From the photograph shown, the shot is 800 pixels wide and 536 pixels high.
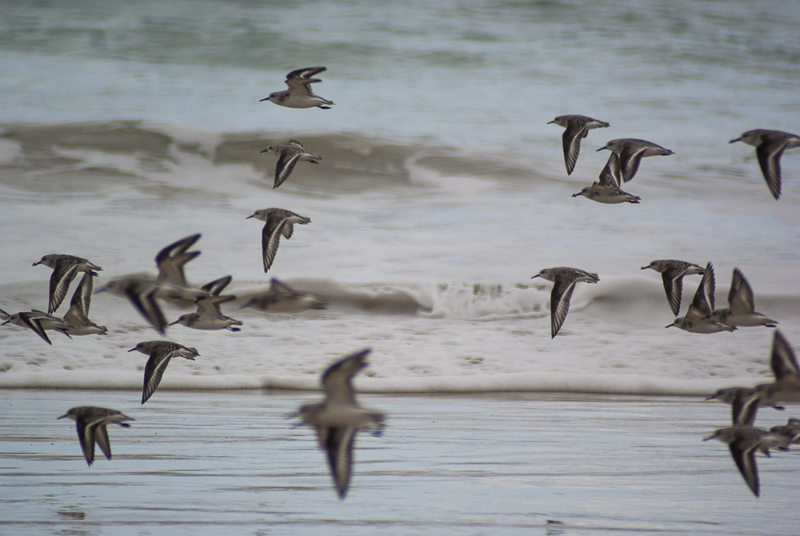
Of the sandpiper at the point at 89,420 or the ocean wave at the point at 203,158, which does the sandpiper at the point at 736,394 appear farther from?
the ocean wave at the point at 203,158

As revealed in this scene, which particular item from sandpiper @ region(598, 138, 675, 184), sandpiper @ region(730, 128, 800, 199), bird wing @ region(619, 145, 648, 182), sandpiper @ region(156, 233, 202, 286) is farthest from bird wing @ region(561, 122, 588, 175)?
sandpiper @ region(156, 233, 202, 286)

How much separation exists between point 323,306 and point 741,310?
6.82ft

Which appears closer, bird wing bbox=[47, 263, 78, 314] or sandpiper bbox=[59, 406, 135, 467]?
sandpiper bbox=[59, 406, 135, 467]

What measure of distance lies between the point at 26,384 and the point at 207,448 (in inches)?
105

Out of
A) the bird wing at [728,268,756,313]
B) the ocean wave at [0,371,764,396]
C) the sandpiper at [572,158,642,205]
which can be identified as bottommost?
the ocean wave at [0,371,764,396]

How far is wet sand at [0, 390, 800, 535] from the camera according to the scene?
296 cm

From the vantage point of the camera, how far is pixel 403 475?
3680 millimetres

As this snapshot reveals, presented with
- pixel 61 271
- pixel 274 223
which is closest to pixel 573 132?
pixel 274 223

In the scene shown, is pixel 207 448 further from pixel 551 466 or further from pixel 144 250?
pixel 144 250

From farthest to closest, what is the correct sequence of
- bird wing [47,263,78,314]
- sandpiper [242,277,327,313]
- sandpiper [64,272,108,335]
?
sandpiper [64,272,108,335], bird wing [47,263,78,314], sandpiper [242,277,327,313]

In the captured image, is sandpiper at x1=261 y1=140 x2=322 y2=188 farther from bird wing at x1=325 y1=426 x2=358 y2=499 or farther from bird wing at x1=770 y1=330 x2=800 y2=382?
bird wing at x1=770 y1=330 x2=800 y2=382

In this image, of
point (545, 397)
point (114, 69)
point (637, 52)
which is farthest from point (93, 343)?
point (637, 52)

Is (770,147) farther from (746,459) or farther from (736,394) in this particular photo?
(746,459)

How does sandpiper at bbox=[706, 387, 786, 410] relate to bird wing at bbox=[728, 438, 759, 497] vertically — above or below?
above
